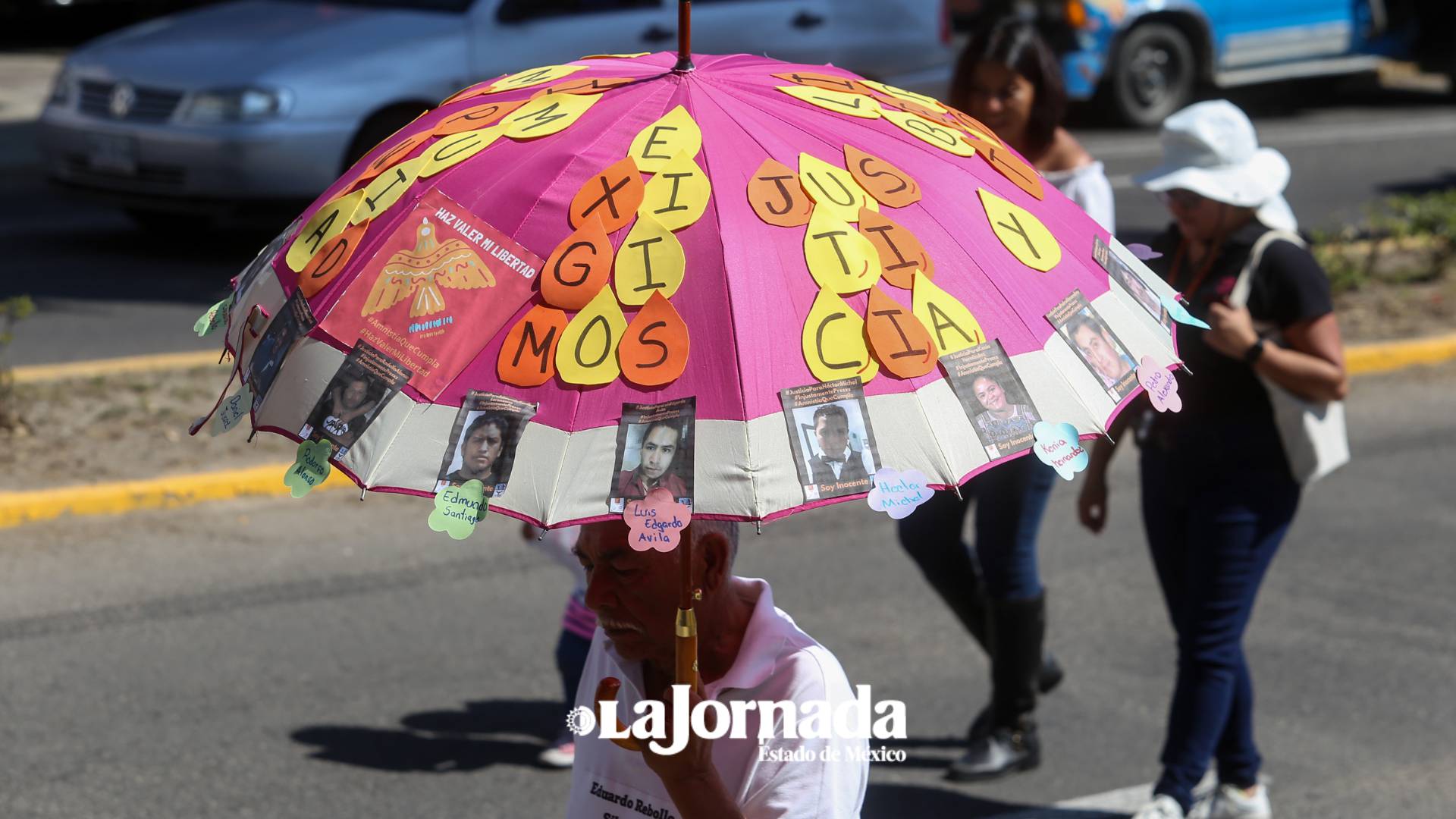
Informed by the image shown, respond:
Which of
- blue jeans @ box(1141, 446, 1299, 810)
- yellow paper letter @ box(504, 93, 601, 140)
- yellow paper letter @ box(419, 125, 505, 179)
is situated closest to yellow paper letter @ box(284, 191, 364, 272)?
yellow paper letter @ box(419, 125, 505, 179)

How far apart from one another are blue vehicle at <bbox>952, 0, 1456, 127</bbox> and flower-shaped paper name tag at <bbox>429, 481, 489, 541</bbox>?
14819mm

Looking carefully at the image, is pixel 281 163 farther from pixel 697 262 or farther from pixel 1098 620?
pixel 697 262

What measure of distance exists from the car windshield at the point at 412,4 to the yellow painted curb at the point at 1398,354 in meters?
5.83

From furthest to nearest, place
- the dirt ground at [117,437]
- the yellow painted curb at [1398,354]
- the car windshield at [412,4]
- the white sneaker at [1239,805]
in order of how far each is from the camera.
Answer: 1. the car windshield at [412,4]
2. the yellow painted curb at [1398,354]
3. the dirt ground at [117,437]
4. the white sneaker at [1239,805]

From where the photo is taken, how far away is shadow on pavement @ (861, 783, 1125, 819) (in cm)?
448

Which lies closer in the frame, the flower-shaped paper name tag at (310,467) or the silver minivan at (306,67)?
the flower-shaped paper name tag at (310,467)

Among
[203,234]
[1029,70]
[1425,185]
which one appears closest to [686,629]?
[1029,70]

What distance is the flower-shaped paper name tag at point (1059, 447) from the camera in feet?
6.61

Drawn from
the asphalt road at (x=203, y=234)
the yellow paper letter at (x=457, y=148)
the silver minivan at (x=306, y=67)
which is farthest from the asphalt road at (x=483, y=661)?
the silver minivan at (x=306, y=67)

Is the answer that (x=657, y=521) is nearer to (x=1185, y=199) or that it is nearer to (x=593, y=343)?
(x=593, y=343)

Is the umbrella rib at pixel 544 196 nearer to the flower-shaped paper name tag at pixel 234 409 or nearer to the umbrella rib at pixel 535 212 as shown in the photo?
the umbrella rib at pixel 535 212

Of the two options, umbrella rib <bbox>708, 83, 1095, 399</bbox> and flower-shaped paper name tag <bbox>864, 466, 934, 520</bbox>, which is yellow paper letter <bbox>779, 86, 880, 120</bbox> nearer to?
umbrella rib <bbox>708, 83, 1095, 399</bbox>

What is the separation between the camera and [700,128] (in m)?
2.10

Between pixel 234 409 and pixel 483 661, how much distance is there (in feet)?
10.6
